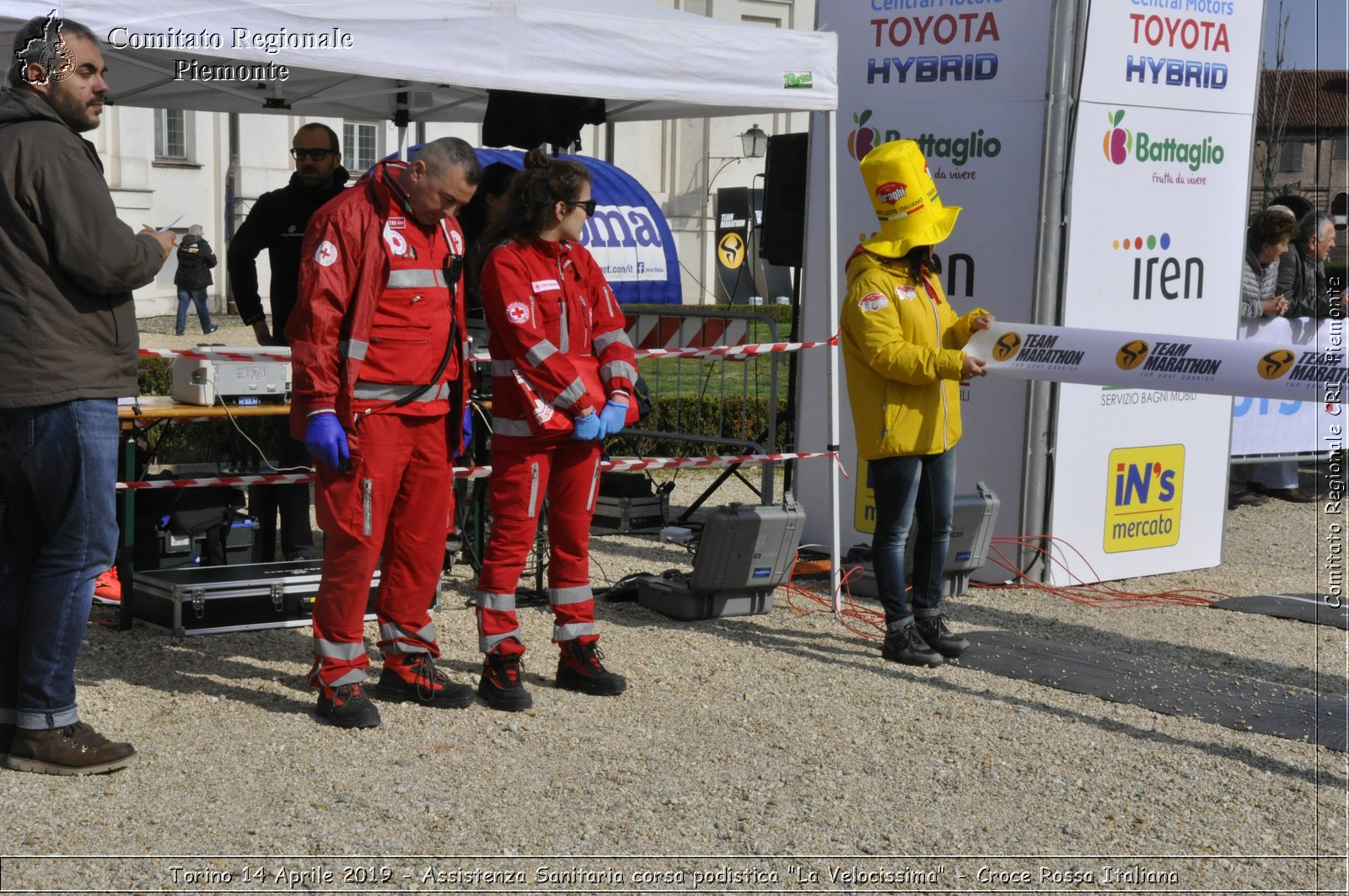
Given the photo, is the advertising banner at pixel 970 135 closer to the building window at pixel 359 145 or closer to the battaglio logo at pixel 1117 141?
the battaglio logo at pixel 1117 141

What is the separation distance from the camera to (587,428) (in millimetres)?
5219

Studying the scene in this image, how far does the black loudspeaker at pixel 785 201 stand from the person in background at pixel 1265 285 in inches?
138

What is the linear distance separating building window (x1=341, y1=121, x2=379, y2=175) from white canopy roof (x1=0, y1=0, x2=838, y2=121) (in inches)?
977

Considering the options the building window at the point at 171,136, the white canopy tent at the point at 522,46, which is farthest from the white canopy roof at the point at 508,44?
the building window at the point at 171,136

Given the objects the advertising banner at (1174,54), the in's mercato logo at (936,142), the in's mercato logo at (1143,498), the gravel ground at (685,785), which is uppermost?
the advertising banner at (1174,54)

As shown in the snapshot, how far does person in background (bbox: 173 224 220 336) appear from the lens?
2386 cm

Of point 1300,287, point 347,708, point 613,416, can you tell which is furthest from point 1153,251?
point 347,708

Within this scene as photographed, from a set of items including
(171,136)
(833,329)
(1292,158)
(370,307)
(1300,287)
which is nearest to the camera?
(370,307)

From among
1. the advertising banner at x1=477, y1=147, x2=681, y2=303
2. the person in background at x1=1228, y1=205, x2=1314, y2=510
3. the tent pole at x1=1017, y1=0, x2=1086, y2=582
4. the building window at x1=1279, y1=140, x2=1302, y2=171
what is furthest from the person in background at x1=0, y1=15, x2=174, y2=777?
the building window at x1=1279, y1=140, x2=1302, y2=171

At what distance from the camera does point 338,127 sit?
30828 mm

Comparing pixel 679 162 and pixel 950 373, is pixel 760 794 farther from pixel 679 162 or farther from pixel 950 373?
pixel 679 162

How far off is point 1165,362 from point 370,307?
287 centimetres

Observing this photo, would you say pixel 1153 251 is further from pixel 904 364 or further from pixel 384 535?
pixel 384 535

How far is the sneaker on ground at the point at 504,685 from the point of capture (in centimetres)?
523
